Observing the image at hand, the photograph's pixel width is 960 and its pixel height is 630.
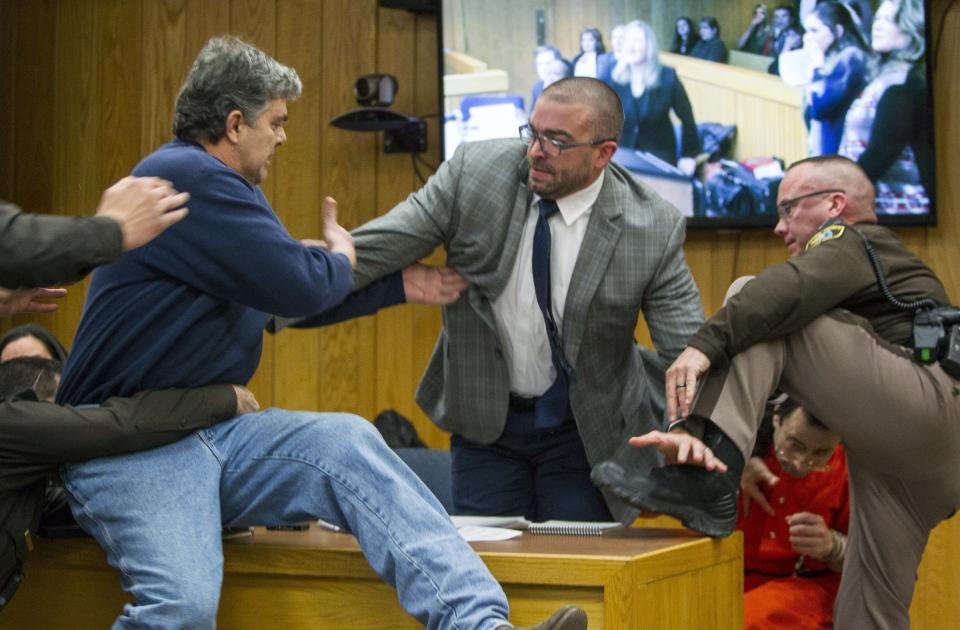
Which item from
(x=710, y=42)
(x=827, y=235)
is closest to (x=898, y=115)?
(x=710, y=42)

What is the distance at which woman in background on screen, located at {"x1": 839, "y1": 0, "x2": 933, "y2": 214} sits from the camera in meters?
4.12

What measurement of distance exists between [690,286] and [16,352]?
2.08m

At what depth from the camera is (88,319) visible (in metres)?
2.36

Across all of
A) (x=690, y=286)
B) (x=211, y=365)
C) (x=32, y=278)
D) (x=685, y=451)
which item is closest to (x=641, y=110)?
(x=690, y=286)

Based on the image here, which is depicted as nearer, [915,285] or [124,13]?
[915,285]

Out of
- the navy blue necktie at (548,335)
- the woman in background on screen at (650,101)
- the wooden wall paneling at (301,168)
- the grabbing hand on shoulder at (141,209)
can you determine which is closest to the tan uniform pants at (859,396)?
the navy blue necktie at (548,335)

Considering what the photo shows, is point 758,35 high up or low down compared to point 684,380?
up

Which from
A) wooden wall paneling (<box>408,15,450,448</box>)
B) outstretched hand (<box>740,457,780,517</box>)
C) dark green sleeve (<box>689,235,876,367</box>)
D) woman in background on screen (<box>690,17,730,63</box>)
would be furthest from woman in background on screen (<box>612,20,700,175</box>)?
dark green sleeve (<box>689,235,876,367</box>)

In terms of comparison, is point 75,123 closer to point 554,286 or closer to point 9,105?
point 9,105

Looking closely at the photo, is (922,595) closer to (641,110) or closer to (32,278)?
(641,110)

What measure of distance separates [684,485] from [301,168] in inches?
108

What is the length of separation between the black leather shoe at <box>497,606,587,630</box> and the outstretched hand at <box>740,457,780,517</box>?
1.13 meters

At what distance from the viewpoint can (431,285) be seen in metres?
3.09

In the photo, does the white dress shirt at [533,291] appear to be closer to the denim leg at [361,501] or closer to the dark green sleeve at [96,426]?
the denim leg at [361,501]
